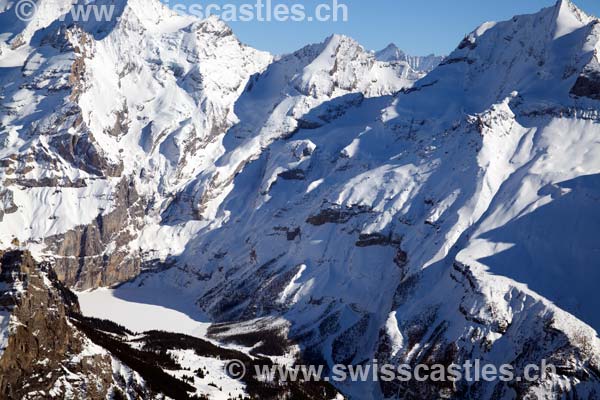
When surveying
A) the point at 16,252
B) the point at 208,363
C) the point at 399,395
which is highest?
the point at 16,252

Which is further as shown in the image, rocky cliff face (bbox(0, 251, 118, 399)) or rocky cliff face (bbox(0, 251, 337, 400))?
rocky cliff face (bbox(0, 251, 337, 400))

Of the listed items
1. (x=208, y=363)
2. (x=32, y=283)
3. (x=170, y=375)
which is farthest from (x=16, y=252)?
(x=208, y=363)

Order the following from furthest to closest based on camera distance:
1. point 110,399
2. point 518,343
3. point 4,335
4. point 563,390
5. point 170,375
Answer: point 518,343 < point 563,390 < point 170,375 < point 110,399 < point 4,335

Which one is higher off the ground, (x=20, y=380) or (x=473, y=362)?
(x=20, y=380)

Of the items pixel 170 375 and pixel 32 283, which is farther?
pixel 170 375

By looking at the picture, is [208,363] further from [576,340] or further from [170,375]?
[576,340]

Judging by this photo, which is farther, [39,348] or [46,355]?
[46,355]

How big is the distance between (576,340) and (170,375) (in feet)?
254

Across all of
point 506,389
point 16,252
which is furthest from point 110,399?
point 506,389

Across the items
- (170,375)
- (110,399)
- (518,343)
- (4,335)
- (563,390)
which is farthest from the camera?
(518,343)

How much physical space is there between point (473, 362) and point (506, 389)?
11149 millimetres

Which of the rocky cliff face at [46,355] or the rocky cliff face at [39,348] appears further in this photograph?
the rocky cliff face at [46,355]

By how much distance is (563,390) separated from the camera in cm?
17100

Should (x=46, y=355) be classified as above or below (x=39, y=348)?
below
